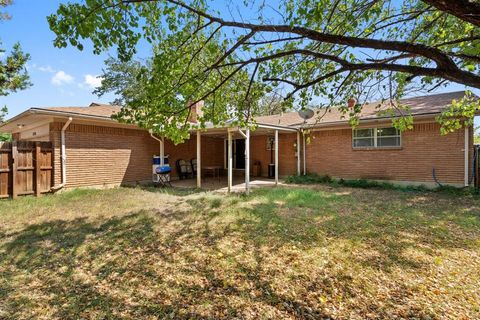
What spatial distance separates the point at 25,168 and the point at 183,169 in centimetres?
621

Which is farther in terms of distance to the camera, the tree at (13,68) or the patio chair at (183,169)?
the patio chair at (183,169)

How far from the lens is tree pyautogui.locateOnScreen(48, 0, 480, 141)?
9.31 feet

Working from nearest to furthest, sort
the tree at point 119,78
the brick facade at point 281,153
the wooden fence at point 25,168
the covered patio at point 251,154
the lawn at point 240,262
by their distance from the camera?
the lawn at point 240,262 < the wooden fence at point 25,168 < the covered patio at point 251,154 < the brick facade at point 281,153 < the tree at point 119,78

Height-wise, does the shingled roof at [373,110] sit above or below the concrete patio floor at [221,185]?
above

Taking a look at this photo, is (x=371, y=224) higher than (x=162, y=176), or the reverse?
(x=162, y=176)

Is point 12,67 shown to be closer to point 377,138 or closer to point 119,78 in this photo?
point 377,138

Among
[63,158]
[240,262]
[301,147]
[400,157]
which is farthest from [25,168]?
[400,157]

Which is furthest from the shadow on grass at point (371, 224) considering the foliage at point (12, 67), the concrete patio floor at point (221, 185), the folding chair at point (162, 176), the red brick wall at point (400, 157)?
the foliage at point (12, 67)

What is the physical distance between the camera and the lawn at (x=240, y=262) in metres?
2.83

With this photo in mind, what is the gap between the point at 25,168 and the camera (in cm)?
811

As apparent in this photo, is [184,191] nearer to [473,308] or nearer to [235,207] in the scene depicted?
[235,207]

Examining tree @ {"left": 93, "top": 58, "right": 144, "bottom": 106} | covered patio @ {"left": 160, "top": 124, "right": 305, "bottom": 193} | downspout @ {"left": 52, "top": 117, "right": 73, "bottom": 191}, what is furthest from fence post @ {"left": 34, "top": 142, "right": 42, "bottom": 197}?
tree @ {"left": 93, "top": 58, "right": 144, "bottom": 106}

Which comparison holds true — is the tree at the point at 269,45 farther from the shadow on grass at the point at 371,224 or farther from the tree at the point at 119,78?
the tree at the point at 119,78

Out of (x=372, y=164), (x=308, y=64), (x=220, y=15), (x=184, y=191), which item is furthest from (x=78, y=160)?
(x=372, y=164)
